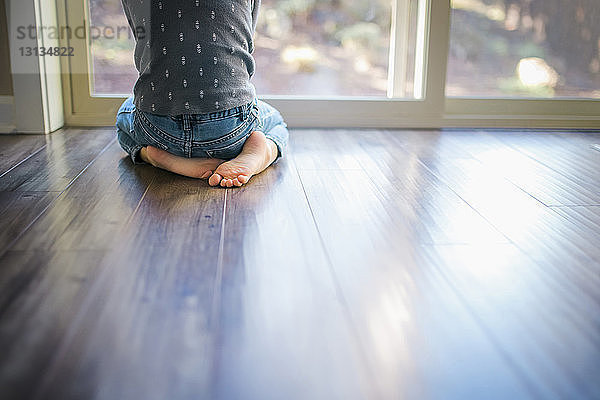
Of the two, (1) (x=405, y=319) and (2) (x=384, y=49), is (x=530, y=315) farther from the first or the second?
(2) (x=384, y=49)

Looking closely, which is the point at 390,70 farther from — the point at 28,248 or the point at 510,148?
the point at 28,248

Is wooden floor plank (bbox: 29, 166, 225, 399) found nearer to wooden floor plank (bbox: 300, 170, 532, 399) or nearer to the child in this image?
wooden floor plank (bbox: 300, 170, 532, 399)

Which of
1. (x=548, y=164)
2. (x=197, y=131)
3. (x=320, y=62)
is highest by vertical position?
(x=320, y=62)

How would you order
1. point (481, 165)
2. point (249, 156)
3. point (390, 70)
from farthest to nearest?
1. point (390, 70)
2. point (481, 165)
3. point (249, 156)

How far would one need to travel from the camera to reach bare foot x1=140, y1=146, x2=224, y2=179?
4.75ft

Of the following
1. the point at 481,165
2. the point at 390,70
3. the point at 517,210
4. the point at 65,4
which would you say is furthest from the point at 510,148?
the point at 65,4

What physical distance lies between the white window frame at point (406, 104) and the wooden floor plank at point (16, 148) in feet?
0.75

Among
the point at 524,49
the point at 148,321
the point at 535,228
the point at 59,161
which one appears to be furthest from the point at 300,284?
the point at 524,49

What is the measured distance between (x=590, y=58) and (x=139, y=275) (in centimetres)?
188

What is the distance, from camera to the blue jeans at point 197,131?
4.67 feet

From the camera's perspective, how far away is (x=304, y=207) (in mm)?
1232

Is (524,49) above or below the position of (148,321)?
above

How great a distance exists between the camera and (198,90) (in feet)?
4.54

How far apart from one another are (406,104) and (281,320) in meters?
1.51
